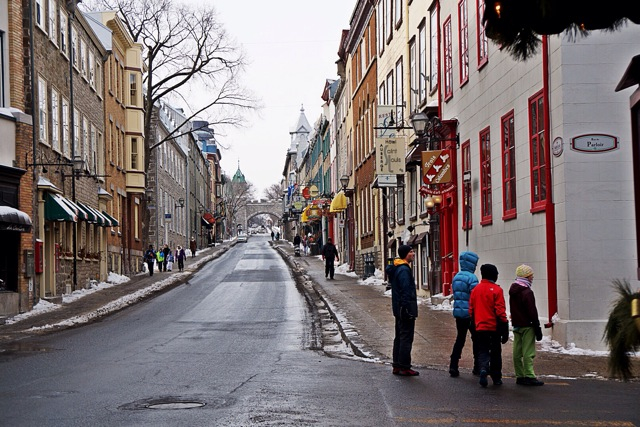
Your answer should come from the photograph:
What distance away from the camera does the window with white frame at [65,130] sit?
29.8 meters

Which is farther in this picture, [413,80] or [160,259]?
[160,259]

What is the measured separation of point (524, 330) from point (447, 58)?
13107 millimetres

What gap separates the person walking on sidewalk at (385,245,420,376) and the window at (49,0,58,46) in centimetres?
1846

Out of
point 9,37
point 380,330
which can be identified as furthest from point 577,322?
point 9,37

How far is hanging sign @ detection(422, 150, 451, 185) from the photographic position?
22.5 meters

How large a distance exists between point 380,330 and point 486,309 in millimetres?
6560

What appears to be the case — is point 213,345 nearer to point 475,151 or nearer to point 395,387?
point 395,387

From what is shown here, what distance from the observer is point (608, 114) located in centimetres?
1451

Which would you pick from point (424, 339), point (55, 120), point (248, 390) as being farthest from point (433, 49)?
point (248, 390)

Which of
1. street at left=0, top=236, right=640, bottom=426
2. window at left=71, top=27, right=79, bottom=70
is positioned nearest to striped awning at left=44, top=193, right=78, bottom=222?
window at left=71, top=27, right=79, bottom=70

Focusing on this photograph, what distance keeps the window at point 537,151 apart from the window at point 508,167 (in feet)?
3.89

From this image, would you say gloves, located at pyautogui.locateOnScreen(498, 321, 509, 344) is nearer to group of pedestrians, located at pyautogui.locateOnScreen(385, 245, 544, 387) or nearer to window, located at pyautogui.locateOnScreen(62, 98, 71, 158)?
group of pedestrians, located at pyautogui.locateOnScreen(385, 245, 544, 387)

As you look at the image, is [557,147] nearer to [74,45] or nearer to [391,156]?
[391,156]

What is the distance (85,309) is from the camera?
2462cm
